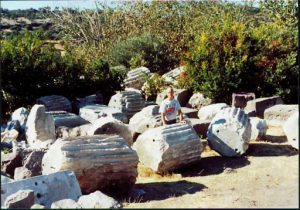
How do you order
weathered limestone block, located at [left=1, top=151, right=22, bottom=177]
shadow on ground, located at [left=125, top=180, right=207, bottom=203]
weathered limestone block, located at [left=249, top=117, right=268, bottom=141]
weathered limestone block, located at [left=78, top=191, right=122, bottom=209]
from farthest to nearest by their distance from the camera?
weathered limestone block, located at [left=249, top=117, right=268, bottom=141] → weathered limestone block, located at [left=1, top=151, right=22, bottom=177] → shadow on ground, located at [left=125, top=180, right=207, bottom=203] → weathered limestone block, located at [left=78, top=191, right=122, bottom=209]

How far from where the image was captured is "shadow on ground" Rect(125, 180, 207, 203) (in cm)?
781

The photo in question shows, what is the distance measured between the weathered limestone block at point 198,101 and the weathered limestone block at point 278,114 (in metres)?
1.92

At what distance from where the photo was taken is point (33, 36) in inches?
575

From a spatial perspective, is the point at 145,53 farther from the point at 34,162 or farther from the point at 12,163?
the point at 34,162

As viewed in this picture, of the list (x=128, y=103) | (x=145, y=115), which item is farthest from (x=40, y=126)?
(x=128, y=103)

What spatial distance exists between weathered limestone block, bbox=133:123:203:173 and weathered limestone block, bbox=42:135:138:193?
756 mm

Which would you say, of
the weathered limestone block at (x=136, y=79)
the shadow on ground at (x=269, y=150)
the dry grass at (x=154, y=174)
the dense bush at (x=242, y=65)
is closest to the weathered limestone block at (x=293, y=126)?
the dry grass at (x=154, y=174)

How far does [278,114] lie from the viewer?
38.3 feet

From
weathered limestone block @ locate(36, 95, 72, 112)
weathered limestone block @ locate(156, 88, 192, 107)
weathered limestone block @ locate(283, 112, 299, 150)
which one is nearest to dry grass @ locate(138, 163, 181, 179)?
weathered limestone block @ locate(283, 112, 299, 150)

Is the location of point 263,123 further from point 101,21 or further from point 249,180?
point 101,21

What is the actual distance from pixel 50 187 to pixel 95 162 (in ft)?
4.08

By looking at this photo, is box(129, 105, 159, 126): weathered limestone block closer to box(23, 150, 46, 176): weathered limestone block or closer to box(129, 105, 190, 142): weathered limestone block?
box(129, 105, 190, 142): weathered limestone block

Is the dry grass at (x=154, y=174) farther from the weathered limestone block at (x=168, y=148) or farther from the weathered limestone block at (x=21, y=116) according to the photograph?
the weathered limestone block at (x=21, y=116)

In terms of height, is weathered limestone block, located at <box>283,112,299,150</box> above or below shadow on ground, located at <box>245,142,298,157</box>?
above
